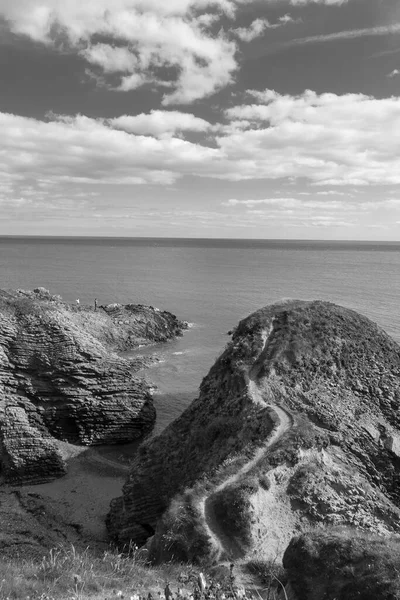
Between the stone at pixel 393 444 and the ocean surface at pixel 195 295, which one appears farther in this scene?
the ocean surface at pixel 195 295

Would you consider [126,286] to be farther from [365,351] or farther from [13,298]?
[365,351]

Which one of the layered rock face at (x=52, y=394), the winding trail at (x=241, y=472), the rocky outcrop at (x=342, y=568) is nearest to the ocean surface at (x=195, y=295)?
the layered rock face at (x=52, y=394)

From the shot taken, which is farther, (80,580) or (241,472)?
(241,472)

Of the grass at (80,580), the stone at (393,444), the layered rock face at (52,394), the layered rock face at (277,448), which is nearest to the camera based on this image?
the grass at (80,580)

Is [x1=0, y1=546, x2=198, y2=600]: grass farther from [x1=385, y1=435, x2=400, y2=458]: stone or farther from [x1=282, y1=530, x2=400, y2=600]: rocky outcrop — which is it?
→ [x1=385, y1=435, x2=400, y2=458]: stone

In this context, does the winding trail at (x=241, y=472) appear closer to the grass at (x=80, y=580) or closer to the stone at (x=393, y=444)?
the grass at (x=80, y=580)

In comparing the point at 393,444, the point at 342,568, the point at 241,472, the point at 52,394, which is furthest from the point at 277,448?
the point at 52,394

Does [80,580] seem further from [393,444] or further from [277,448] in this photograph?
[393,444]
